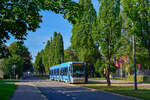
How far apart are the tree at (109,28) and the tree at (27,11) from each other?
57.5 feet

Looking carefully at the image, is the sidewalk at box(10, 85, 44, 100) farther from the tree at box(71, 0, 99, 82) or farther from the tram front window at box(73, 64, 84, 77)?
the tree at box(71, 0, 99, 82)

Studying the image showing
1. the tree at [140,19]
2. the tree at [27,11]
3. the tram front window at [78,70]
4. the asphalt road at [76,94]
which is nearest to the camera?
the tree at [27,11]

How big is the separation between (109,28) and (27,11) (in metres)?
18.5

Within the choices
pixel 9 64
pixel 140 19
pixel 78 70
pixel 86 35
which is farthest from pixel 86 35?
pixel 9 64

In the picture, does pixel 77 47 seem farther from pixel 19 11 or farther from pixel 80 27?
pixel 19 11

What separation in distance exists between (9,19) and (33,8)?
1.07 meters

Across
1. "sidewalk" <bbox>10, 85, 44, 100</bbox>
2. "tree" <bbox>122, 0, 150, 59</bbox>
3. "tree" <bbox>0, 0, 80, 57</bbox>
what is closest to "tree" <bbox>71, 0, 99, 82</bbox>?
"sidewalk" <bbox>10, 85, 44, 100</bbox>

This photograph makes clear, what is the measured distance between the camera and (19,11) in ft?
29.9

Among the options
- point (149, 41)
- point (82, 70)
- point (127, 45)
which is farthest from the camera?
point (127, 45)

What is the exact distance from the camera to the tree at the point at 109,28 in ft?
87.2

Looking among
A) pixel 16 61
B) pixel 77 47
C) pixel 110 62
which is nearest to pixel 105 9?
pixel 110 62

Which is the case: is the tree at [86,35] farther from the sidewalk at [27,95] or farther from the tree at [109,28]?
the sidewalk at [27,95]

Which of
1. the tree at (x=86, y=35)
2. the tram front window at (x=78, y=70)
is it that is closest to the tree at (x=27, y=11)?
the tram front window at (x=78, y=70)

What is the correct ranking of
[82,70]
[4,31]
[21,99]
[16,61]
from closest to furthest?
[4,31] → [21,99] → [82,70] → [16,61]
